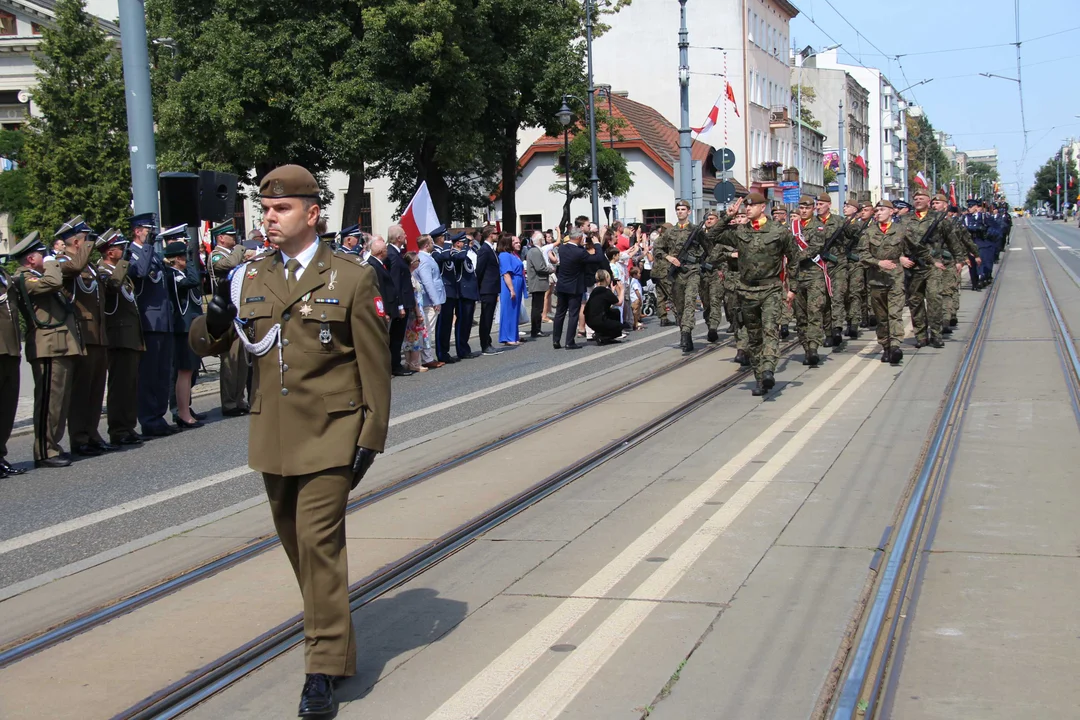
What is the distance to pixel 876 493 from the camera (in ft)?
24.5

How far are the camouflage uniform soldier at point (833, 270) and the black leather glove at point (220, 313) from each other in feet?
37.0

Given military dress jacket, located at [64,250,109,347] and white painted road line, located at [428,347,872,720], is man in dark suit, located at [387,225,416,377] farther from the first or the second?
white painted road line, located at [428,347,872,720]

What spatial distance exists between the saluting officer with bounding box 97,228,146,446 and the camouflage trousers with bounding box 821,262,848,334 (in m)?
8.55

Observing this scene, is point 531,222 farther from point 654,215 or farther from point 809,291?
point 809,291

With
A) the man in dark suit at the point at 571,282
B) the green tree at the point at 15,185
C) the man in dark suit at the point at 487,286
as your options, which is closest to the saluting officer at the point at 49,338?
the man in dark suit at the point at 571,282

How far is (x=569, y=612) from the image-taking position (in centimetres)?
527

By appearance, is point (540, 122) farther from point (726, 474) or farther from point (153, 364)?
point (726, 474)

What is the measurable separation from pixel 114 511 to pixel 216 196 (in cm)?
580

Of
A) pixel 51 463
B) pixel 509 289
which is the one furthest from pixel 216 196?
pixel 509 289

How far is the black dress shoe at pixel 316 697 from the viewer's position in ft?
13.8

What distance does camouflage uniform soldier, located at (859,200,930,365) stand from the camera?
1370 cm

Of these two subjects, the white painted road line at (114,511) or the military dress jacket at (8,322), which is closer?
the white painted road line at (114,511)

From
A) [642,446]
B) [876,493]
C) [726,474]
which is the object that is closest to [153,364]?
[642,446]

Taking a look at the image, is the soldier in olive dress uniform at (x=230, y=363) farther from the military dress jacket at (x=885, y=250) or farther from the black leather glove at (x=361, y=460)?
the black leather glove at (x=361, y=460)
